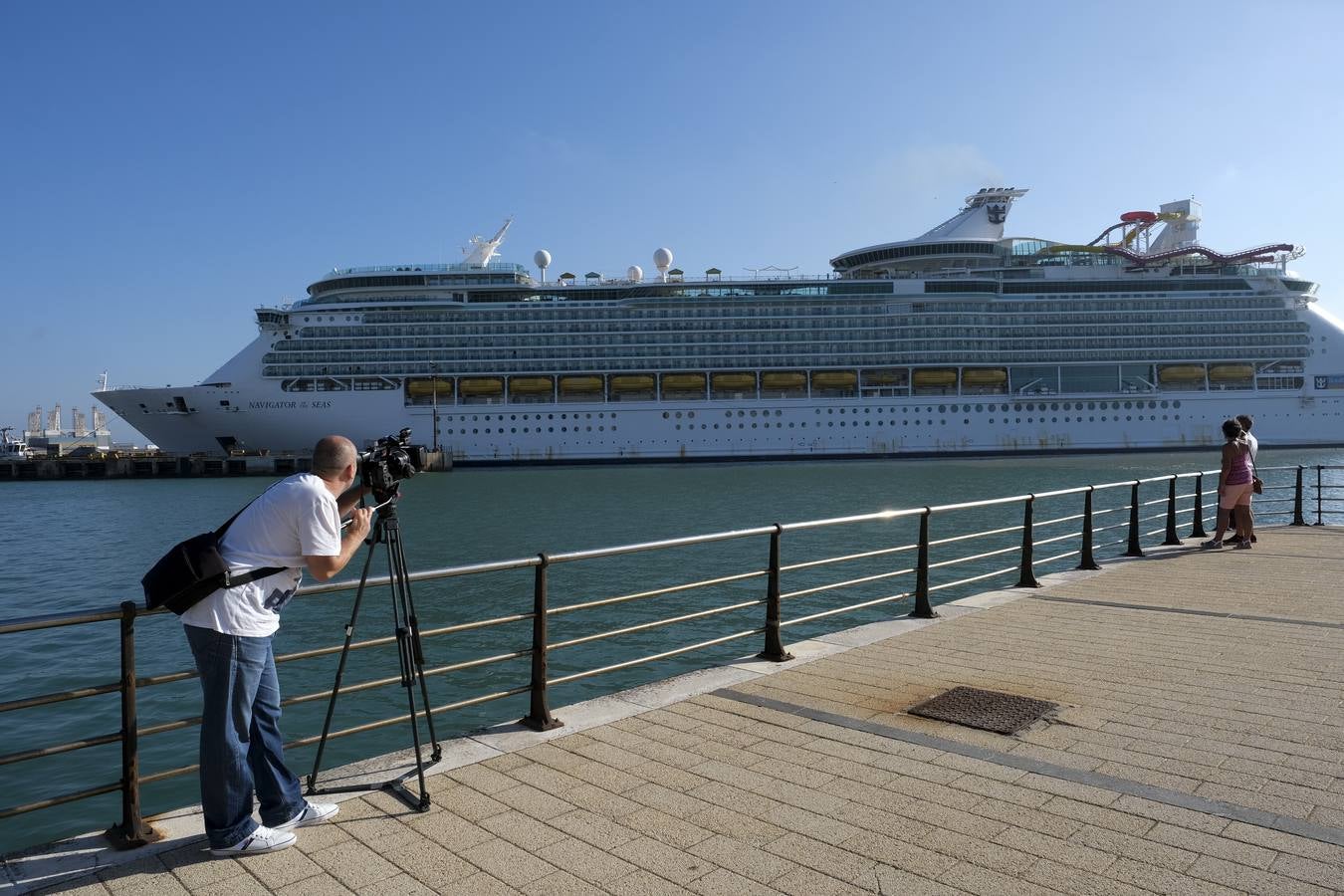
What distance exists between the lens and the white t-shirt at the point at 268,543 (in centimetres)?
327

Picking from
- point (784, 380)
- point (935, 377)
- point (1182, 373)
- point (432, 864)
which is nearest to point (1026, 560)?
point (432, 864)

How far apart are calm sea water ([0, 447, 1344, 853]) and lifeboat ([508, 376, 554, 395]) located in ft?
54.6

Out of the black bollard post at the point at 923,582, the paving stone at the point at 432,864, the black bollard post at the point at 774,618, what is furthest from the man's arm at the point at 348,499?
the black bollard post at the point at 923,582

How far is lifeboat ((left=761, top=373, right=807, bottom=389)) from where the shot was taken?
57.5 metres

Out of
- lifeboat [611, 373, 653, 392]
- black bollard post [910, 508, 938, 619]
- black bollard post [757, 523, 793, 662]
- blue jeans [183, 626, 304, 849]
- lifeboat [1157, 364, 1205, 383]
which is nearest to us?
blue jeans [183, 626, 304, 849]

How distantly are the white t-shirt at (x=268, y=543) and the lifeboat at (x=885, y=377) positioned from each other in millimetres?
56745

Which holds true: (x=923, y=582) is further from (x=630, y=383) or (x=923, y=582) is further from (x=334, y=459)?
(x=630, y=383)

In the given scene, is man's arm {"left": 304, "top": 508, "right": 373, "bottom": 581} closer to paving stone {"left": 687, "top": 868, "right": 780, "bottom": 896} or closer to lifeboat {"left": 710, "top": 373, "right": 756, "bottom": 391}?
paving stone {"left": 687, "top": 868, "right": 780, "bottom": 896}

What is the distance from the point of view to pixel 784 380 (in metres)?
57.7

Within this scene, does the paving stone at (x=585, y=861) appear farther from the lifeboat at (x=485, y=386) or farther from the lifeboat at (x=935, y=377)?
the lifeboat at (x=935, y=377)

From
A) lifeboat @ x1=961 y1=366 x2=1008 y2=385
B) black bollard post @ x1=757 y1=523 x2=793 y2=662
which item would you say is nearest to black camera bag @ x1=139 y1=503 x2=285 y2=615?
black bollard post @ x1=757 y1=523 x2=793 y2=662

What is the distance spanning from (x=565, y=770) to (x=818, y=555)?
13.8 meters

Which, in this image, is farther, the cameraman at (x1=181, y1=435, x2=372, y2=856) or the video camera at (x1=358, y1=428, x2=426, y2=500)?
the video camera at (x1=358, y1=428, x2=426, y2=500)

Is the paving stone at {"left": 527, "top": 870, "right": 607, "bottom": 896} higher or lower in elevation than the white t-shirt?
lower
